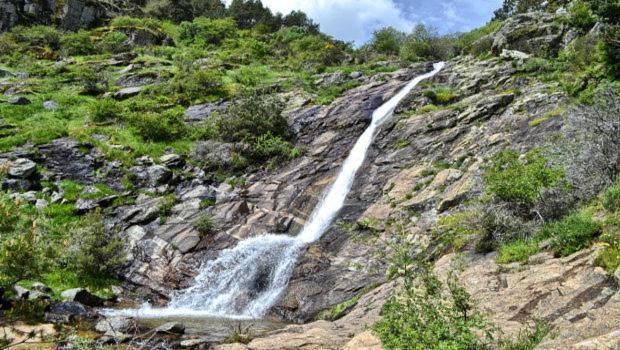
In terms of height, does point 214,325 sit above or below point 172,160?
below

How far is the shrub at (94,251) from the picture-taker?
1788 cm

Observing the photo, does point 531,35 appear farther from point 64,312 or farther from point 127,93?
point 64,312

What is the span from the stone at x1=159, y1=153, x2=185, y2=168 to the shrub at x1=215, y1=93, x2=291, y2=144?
3647 millimetres

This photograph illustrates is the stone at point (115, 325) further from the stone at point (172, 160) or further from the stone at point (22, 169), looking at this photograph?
the stone at point (172, 160)

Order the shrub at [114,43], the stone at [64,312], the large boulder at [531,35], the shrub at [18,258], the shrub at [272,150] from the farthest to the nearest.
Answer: the shrub at [114,43], the large boulder at [531,35], the shrub at [272,150], the stone at [64,312], the shrub at [18,258]

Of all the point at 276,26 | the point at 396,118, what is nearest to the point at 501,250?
the point at 396,118

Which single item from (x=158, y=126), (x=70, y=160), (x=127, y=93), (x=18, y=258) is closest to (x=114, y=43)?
(x=127, y=93)

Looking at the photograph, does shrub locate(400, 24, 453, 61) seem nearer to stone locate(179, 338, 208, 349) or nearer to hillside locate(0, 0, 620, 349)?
hillside locate(0, 0, 620, 349)

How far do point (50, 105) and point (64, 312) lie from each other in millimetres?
23333

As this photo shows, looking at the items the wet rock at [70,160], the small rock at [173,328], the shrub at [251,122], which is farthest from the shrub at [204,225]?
the shrub at [251,122]

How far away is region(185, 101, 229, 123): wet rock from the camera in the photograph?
33.0 m

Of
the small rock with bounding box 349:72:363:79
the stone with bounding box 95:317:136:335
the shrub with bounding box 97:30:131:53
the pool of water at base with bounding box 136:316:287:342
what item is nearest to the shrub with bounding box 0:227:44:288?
the stone with bounding box 95:317:136:335

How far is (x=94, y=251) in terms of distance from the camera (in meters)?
18.1

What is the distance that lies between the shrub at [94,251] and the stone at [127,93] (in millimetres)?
18949
